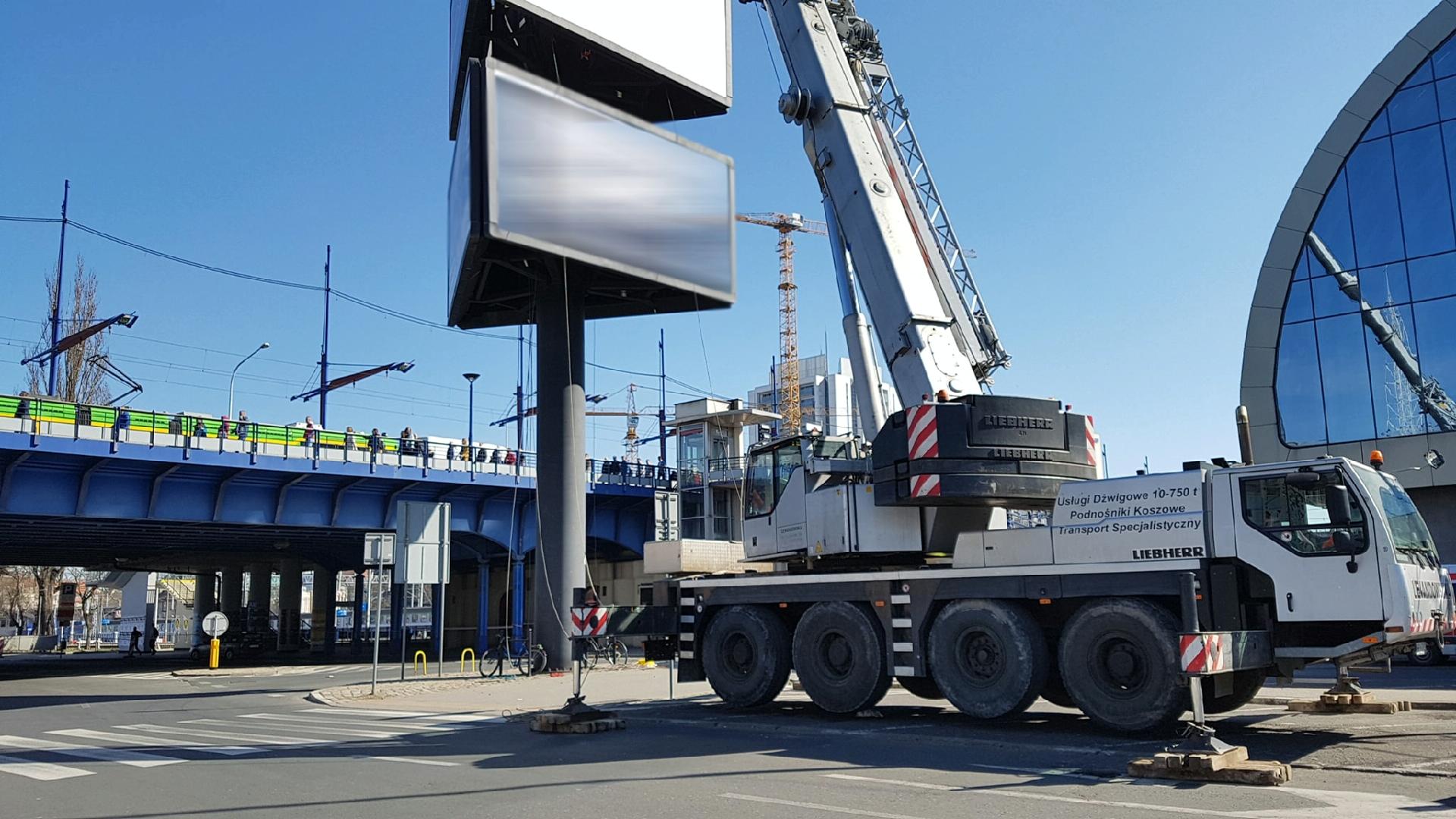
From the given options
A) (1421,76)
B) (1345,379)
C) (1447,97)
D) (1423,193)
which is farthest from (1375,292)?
(1421,76)

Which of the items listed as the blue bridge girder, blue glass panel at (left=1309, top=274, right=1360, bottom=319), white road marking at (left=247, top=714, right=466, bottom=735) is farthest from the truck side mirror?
blue glass panel at (left=1309, top=274, right=1360, bottom=319)

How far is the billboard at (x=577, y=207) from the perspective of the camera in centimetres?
2073

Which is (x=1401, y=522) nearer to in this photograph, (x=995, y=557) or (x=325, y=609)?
(x=995, y=557)

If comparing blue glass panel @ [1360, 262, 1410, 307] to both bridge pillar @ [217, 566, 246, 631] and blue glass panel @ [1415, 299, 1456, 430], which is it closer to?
blue glass panel @ [1415, 299, 1456, 430]

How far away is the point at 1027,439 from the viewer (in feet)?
41.6

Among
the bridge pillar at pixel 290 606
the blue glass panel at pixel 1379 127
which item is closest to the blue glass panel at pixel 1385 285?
the blue glass panel at pixel 1379 127

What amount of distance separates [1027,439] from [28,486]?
1042 inches

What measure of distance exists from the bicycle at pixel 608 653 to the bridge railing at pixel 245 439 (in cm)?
982

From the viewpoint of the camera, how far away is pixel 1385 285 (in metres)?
29.9

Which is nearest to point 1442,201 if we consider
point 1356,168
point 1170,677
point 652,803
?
point 1356,168

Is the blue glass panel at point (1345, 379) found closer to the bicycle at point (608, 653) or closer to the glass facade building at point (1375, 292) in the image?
the glass facade building at point (1375, 292)

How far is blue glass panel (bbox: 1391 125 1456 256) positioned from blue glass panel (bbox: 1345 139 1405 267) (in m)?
0.22

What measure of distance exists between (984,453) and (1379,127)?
25.3 m

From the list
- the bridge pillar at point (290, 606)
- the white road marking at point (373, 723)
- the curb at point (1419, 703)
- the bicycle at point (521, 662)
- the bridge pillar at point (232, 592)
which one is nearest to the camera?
the curb at point (1419, 703)
